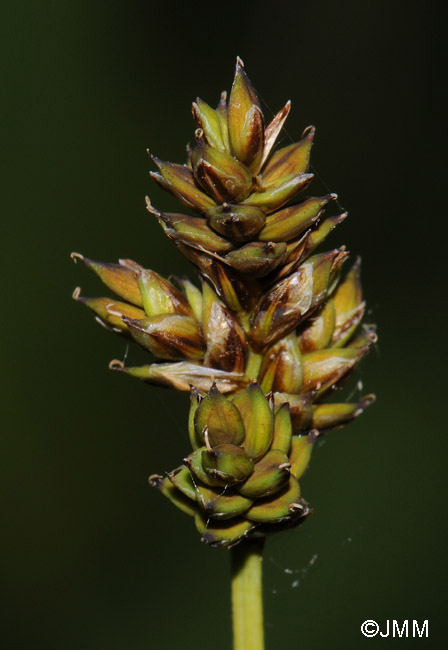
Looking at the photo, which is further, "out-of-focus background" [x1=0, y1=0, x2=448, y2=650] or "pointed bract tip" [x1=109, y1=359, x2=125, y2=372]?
"out-of-focus background" [x1=0, y1=0, x2=448, y2=650]

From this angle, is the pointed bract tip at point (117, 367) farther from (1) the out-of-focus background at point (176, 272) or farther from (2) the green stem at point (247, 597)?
(1) the out-of-focus background at point (176, 272)

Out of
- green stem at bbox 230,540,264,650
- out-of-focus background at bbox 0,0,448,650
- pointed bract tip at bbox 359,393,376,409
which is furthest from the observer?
out-of-focus background at bbox 0,0,448,650

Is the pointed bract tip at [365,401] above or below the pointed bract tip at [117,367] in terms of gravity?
below

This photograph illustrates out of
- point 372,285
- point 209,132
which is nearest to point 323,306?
point 209,132

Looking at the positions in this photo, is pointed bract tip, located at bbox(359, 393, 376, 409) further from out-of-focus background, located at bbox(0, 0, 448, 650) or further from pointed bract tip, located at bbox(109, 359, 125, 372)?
out-of-focus background, located at bbox(0, 0, 448, 650)

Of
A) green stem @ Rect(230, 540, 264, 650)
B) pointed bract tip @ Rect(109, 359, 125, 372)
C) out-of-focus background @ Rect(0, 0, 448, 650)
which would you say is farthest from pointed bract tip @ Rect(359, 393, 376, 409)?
out-of-focus background @ Rect(0, 0, 448, 650)

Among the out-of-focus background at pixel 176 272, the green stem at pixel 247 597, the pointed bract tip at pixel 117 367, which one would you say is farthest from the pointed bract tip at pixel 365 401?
the out-of-focus background at pixel 176 272

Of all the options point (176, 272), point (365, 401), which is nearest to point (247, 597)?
point (365, 401)
